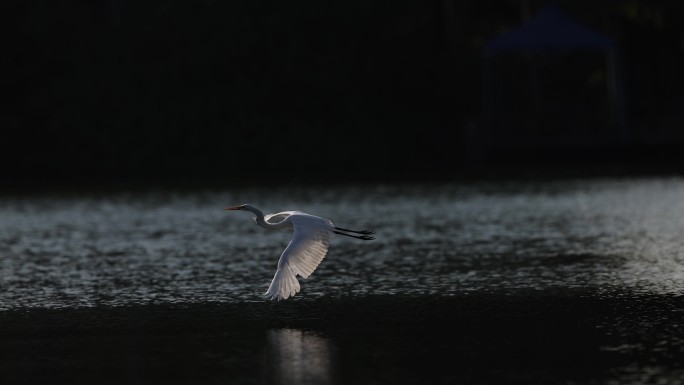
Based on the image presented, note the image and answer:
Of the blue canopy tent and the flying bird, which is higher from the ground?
the blue canopy tent

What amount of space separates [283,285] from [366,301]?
2470 mm

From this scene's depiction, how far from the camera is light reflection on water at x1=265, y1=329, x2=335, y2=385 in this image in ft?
43.3

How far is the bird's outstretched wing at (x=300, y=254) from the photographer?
16375mm

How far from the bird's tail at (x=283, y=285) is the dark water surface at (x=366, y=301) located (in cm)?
38

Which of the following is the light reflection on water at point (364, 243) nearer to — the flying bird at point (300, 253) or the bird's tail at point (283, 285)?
the flying bird at point (300, 253)

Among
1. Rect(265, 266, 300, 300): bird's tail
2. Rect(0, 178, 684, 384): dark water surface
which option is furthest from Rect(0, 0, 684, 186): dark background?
Rect(265, 266, 300, 300): bird's tail

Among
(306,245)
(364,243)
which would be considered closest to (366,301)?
(306,245)

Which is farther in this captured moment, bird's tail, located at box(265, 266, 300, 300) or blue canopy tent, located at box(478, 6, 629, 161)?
blue canopy tent, located at box(478, 6, 629, 161)

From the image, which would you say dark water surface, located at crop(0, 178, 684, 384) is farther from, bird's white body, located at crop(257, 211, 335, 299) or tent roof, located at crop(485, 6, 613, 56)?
tent roof, located at crop(485, 6, 613, 56)

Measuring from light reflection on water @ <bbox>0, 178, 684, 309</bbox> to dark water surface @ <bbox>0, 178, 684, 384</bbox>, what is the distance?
0.07m

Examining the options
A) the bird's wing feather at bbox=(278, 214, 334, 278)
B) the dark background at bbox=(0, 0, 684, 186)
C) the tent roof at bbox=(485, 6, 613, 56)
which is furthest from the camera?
the dark background at bbox=(0, 0, 684, 186)

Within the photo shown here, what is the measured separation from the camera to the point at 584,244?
26234 mm

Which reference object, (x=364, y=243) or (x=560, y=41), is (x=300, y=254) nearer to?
(x=364, y=243)

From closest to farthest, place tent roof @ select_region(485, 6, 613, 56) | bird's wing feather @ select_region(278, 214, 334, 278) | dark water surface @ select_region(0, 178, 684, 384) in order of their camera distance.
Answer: dark water surface @ select_region(0, 178, 684, 384)
bird's wing feather @ select_region(278, 214, 334, 278)
tent roof @ select_region(485, 6, 613, 56)
